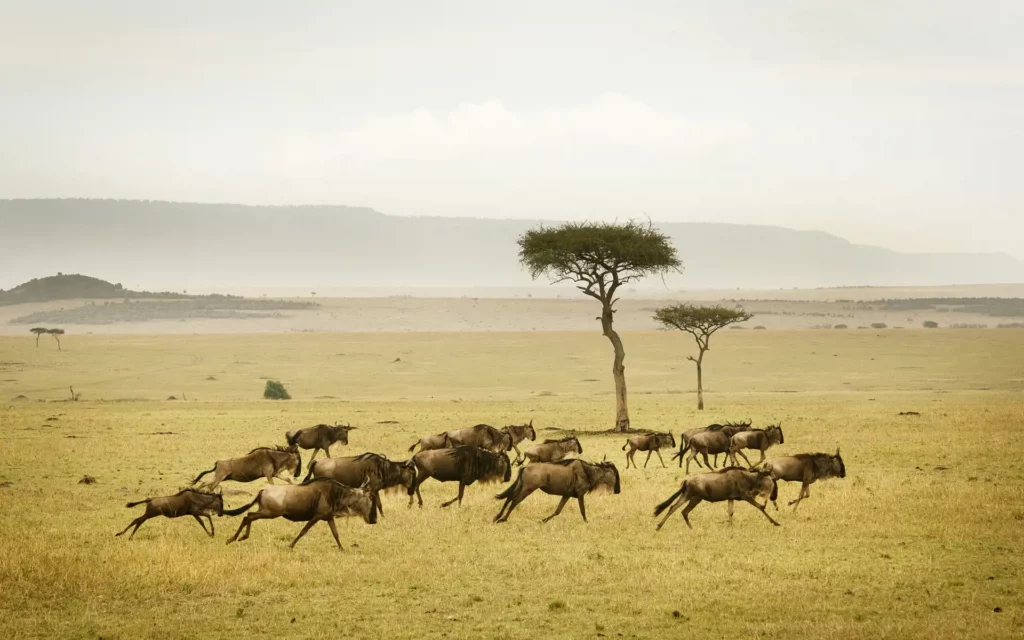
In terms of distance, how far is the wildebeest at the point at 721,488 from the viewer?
17906 millimetres

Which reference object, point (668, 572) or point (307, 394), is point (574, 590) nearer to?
point (668, 572)

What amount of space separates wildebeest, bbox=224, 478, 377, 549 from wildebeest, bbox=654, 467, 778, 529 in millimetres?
5049

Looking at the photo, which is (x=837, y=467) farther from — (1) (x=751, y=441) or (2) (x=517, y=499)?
(2) (x=517, y=499)

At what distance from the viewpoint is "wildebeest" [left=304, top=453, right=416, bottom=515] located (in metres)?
19.3

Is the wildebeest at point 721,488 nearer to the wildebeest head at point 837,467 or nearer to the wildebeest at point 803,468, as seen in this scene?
the wildebeest at point 803,468

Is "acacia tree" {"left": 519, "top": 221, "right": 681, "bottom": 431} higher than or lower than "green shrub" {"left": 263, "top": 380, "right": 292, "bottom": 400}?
higher

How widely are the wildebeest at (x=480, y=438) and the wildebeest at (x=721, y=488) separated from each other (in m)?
6.97

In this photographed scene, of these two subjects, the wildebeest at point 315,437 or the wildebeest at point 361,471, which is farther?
the wildebeest at point 315,437

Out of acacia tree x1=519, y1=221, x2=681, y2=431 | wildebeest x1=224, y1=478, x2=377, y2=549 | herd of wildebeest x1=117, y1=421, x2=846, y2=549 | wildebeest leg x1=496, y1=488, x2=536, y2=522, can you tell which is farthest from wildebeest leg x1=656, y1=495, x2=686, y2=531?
acacia tree x1=519, y1=221, x2=681, y2=431

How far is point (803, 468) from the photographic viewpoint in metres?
20.6

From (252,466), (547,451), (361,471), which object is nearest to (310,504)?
(361,471)

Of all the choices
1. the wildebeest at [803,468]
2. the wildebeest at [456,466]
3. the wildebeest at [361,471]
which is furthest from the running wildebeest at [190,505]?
the wildebeest at [803,468]

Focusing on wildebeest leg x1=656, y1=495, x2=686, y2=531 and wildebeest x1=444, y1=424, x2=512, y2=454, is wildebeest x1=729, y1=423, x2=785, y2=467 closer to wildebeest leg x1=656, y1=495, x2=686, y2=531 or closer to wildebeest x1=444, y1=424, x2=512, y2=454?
wildebeest x1=444, y1=424, x2=512, y2=454

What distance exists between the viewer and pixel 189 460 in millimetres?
27359
